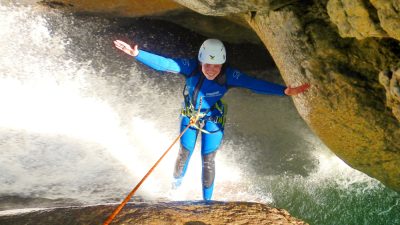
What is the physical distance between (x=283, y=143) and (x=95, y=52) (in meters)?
4.20

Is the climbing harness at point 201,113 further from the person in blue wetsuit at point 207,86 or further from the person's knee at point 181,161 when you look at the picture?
the person's knee at point 181,161

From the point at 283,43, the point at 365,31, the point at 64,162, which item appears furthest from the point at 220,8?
the point at 64,162

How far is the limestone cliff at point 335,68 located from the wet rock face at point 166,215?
1.57 m

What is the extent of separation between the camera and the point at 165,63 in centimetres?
425

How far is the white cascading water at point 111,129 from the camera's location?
18.7ft

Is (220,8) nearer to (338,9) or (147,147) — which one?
(338,9)

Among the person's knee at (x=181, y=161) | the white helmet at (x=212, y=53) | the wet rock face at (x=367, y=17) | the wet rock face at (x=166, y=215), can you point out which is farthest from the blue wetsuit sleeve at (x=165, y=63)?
the wet rock face at (x=367, y=17)

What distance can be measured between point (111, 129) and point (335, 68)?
4344 millimetres

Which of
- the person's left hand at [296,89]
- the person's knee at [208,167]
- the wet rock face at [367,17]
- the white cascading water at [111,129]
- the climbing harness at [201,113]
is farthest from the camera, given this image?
the white cascading water at [111,129]

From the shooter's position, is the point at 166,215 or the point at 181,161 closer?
the point at 166,215

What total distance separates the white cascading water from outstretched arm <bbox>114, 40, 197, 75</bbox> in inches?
79.0

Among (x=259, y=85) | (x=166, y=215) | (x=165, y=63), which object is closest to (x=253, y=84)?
(x=259, y=85)

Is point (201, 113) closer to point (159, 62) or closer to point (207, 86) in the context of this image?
point (207, 86)

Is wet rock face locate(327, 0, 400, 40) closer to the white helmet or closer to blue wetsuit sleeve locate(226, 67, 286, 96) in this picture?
blue wetsuit sleeve locate(226, 67, 286, 96)
